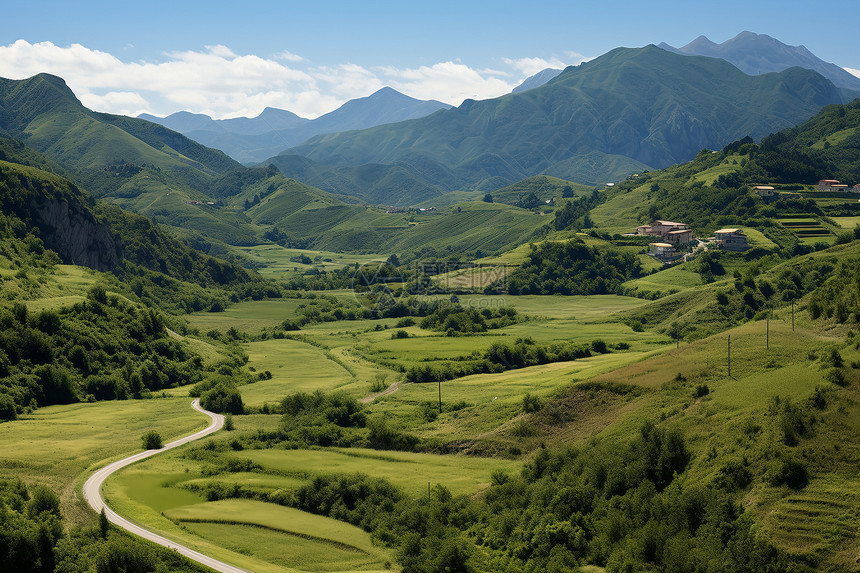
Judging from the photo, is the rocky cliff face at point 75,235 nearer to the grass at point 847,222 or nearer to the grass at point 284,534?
the grass at point 284,534

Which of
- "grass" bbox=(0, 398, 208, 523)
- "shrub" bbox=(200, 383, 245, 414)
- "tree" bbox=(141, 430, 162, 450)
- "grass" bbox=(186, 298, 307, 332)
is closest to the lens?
"grass" bbox=(0, 398, 208, 523)

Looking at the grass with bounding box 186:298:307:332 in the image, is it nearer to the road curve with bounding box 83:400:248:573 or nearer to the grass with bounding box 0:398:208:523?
the grass with bounding box 0:398:208:523

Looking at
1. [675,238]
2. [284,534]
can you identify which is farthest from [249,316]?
[284,534]

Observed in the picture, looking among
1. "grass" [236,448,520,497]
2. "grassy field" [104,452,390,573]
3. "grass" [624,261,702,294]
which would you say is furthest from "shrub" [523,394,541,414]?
"grass" [624,261,702,294]

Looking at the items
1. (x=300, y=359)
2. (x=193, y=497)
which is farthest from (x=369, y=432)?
(x=300, y=359)

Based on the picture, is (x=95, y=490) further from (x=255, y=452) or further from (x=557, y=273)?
(x=557, y=273)

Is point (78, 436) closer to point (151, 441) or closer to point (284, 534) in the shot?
point (151, 441)

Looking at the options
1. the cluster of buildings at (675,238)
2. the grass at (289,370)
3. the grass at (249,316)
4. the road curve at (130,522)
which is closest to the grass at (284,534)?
the road curve at (130,522)
